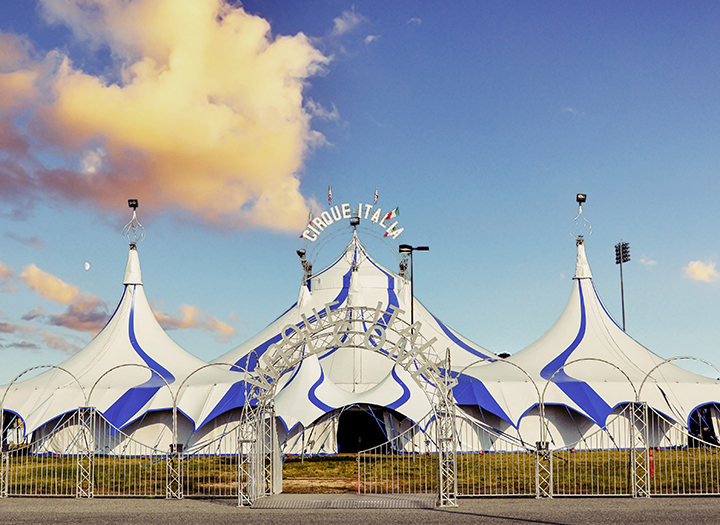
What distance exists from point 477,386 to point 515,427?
54.6 inches

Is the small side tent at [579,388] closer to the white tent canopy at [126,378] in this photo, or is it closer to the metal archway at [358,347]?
the white tent canopy at [126,378]

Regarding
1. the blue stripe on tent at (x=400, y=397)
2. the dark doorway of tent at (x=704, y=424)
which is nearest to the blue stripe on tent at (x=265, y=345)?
the blue stripe on tent at (x=400, y=397)

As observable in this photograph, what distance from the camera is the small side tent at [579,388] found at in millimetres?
19156

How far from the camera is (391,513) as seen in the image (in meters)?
10.4

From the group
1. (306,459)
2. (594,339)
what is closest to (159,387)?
(306,459)

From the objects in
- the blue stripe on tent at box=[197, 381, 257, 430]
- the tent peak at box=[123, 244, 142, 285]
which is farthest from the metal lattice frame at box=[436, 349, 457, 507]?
the tent peak at box=[123, 244, 142, 285]

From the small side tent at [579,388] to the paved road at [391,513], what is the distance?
736 centimetres

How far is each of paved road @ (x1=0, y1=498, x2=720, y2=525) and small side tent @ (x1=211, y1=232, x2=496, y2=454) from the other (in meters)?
4.76

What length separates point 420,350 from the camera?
11.1 metres

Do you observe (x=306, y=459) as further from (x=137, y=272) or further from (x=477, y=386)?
(x=137, y=272)

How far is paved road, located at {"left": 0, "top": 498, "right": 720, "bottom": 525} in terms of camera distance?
9.66 metres

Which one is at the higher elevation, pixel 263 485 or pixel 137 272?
pixel 137 272

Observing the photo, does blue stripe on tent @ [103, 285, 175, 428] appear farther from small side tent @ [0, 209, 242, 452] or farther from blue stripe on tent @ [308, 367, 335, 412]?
blue stripe on tent @ [308, 367, 335, 412]

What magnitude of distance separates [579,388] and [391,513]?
10.3 m
